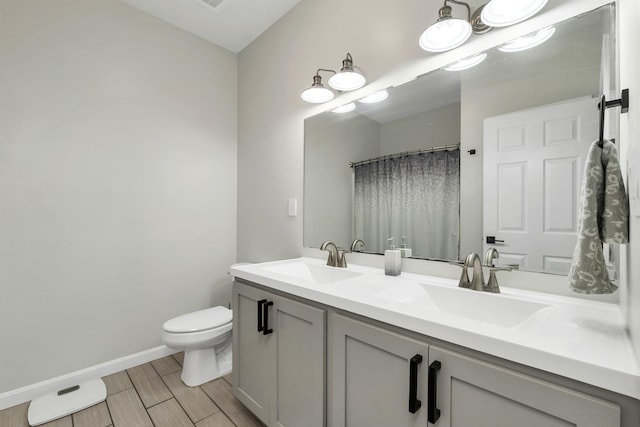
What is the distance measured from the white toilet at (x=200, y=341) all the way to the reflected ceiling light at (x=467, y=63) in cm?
208

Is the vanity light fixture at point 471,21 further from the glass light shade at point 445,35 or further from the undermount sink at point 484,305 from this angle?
the undermount sink at point 484,305

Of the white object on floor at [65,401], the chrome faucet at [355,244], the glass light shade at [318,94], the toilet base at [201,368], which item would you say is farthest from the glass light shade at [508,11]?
the white object on floor at [65,401]

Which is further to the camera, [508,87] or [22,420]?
[22,420]

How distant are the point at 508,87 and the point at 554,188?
0.47 meters

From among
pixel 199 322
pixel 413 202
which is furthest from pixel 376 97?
pixel 199 322

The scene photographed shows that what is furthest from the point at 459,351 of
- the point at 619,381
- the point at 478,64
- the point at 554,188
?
the point at 478,64

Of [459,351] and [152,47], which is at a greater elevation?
[152,47]

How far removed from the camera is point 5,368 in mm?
1665

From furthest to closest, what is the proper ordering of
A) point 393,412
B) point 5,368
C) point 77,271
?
point 77,271, point 5,368, point 393,412

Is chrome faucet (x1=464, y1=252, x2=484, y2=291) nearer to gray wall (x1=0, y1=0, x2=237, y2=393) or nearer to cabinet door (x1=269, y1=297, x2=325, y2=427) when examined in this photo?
cabinet door (x1=269, y1=297, x2=325, y2=427)

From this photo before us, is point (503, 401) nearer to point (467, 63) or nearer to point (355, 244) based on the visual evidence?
point (355, 244)

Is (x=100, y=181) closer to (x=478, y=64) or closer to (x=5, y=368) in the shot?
(x=5, y=368)

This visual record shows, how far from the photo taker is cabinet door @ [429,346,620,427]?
0.56 metres

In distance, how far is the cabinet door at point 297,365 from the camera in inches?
42.7
